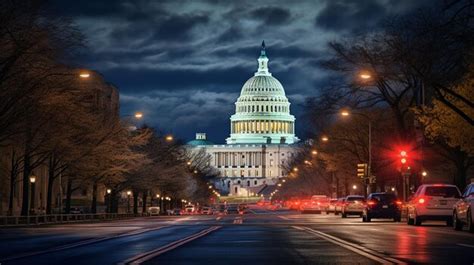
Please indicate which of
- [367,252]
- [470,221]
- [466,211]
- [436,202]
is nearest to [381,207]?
[436,202]

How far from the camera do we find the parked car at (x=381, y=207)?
50688mm

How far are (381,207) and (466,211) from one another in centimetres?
1683

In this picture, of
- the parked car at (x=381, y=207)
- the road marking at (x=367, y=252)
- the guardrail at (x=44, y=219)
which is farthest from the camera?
the guardrail at (x=44, y=219)

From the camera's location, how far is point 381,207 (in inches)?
2004

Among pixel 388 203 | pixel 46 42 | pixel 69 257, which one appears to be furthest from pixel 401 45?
pixel 69 257

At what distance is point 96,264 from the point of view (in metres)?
17.8

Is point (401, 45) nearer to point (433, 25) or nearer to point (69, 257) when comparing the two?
point (433, 25)

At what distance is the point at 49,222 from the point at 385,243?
3784 cm

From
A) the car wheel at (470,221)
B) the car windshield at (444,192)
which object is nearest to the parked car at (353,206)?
the car windshield at (444,192)

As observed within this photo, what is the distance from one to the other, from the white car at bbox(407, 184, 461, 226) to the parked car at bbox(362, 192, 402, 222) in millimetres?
9526

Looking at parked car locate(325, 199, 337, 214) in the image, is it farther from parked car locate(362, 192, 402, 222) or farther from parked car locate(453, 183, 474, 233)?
parked car locate(453, 183, 474, 233)

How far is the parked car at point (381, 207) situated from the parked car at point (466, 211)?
14275mm

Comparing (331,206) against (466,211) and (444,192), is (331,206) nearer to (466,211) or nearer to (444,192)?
(444,192)

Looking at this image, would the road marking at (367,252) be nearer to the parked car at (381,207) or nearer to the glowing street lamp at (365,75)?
the parked car at (381,207)
